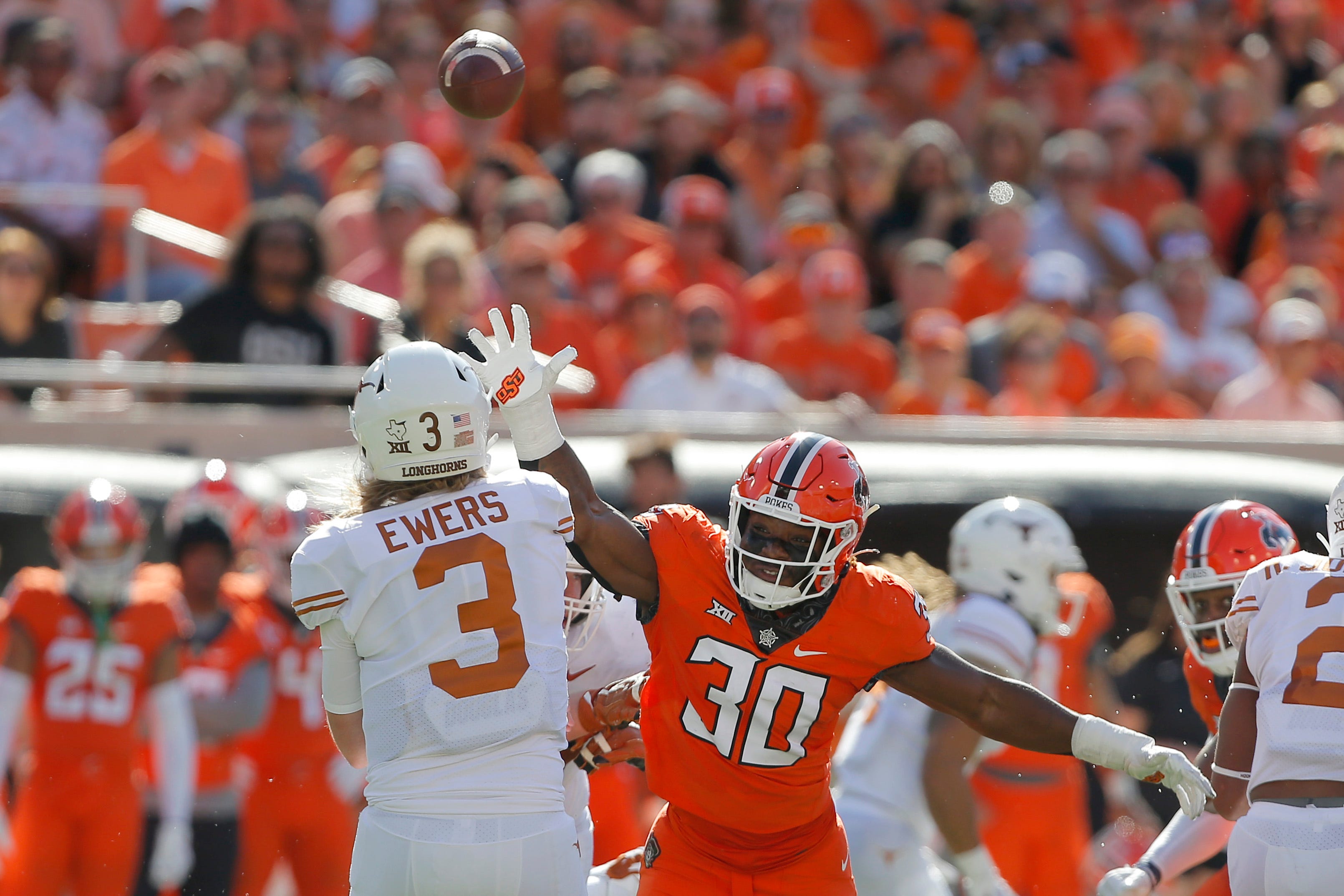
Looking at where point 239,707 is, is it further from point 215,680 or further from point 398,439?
point 398,439

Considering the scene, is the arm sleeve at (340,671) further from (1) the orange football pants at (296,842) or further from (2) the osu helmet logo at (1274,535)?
(1) the orange football pants at (296,842)

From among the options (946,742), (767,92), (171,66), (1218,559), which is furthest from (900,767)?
(171,66)

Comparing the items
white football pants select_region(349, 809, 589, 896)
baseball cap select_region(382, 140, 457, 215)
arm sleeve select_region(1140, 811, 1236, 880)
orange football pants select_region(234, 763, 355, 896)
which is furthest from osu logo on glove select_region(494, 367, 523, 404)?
baseball cap select_region(382, 140, 457, 215)

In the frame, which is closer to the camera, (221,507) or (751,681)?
(751,681)

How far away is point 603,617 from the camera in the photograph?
4.91 meters

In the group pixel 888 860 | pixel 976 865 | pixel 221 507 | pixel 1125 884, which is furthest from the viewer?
pixel 221 507

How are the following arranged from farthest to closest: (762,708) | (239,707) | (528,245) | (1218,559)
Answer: (528,245), (239,707), (1218,559), (762,708)

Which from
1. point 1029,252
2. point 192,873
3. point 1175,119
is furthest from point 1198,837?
point 1175,119

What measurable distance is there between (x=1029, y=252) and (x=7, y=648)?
563cm

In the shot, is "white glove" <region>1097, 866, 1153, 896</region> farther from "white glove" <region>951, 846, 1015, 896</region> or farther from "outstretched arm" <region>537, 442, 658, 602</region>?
"outstretched arm" <region>537, 442, 658, 602</region>

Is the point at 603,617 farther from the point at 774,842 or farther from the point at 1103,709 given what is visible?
the point at 1103,709

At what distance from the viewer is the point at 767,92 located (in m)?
9.95

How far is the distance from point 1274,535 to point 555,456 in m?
2.00

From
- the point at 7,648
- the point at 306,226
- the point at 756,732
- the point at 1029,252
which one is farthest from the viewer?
the point at 1029,252
